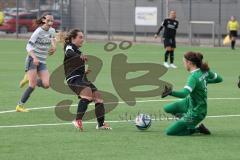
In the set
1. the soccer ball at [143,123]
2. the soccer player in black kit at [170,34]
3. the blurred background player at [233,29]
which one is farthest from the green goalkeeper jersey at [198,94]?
the blurred background player at [233,29]

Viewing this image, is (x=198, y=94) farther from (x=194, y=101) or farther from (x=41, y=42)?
(x=41, y=42)

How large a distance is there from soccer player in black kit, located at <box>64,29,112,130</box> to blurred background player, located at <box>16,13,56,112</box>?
2.89m


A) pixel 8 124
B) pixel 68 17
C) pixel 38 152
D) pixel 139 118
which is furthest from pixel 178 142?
pixel 68 17

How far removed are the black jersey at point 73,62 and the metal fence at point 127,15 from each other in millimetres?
35595

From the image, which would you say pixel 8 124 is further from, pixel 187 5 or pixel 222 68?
pixel 187 5

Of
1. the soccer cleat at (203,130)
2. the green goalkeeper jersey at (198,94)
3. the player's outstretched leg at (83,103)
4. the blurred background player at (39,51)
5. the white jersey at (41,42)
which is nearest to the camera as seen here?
the green goalkeeper jersey at (198,94)

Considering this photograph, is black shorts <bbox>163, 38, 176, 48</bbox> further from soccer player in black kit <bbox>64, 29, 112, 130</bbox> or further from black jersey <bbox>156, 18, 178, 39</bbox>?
soccer player in black kit <bbox>64, 29, 112, 130</bbox>

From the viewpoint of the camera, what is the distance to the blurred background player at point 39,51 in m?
16.6

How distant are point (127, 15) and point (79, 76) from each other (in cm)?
4114

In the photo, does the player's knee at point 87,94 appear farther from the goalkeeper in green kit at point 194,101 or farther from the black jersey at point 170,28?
the black jersey at point 170,28

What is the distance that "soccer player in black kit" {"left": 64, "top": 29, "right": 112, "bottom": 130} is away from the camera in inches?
529

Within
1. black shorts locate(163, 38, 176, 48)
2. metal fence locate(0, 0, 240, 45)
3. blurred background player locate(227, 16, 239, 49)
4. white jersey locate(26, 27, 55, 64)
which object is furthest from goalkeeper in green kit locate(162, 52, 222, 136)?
metal fence locate(0, 0, 240, 45)

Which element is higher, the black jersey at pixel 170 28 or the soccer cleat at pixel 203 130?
the black jersey at pixel 170 28

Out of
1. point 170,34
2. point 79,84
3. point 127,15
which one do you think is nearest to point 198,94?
point 79,84
